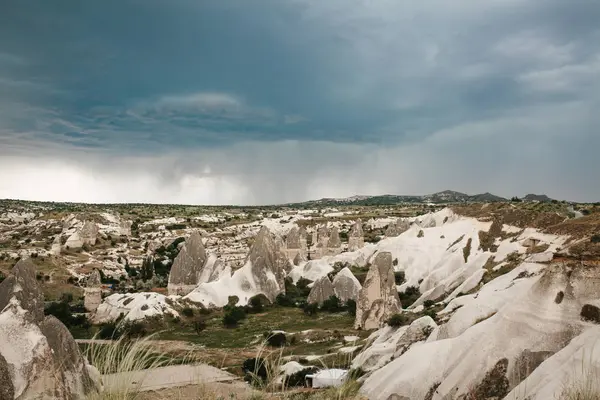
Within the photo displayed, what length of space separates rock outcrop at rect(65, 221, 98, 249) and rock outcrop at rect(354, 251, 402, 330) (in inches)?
1987

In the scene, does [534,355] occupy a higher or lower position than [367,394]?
higher

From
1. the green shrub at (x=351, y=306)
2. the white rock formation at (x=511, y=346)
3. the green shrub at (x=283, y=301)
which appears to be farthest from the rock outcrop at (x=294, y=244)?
the white rock formation at (x=511, y=346)

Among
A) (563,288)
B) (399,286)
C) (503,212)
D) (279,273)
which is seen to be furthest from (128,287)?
(563,288)

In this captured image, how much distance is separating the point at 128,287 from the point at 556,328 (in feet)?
163

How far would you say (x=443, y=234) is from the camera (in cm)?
5594

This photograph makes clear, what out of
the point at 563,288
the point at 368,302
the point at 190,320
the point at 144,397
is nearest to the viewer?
the point at 144,397

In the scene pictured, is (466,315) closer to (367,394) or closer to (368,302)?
(367,394)

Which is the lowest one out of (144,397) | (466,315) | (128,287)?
(128,287)

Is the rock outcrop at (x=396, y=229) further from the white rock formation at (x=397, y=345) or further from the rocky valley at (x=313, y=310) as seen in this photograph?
the white rock formation at (x=397, y=345)

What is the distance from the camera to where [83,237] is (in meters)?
72.5

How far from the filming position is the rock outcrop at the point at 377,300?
108 ft

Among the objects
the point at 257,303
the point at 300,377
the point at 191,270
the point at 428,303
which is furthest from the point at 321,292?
the point at 300,377

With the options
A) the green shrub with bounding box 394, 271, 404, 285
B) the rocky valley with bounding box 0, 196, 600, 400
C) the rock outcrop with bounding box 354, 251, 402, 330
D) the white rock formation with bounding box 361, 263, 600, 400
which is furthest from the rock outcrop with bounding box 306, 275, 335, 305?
the white rock formation with bounding box 361, 263, 600, 400

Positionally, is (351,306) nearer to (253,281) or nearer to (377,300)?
(253,281)
